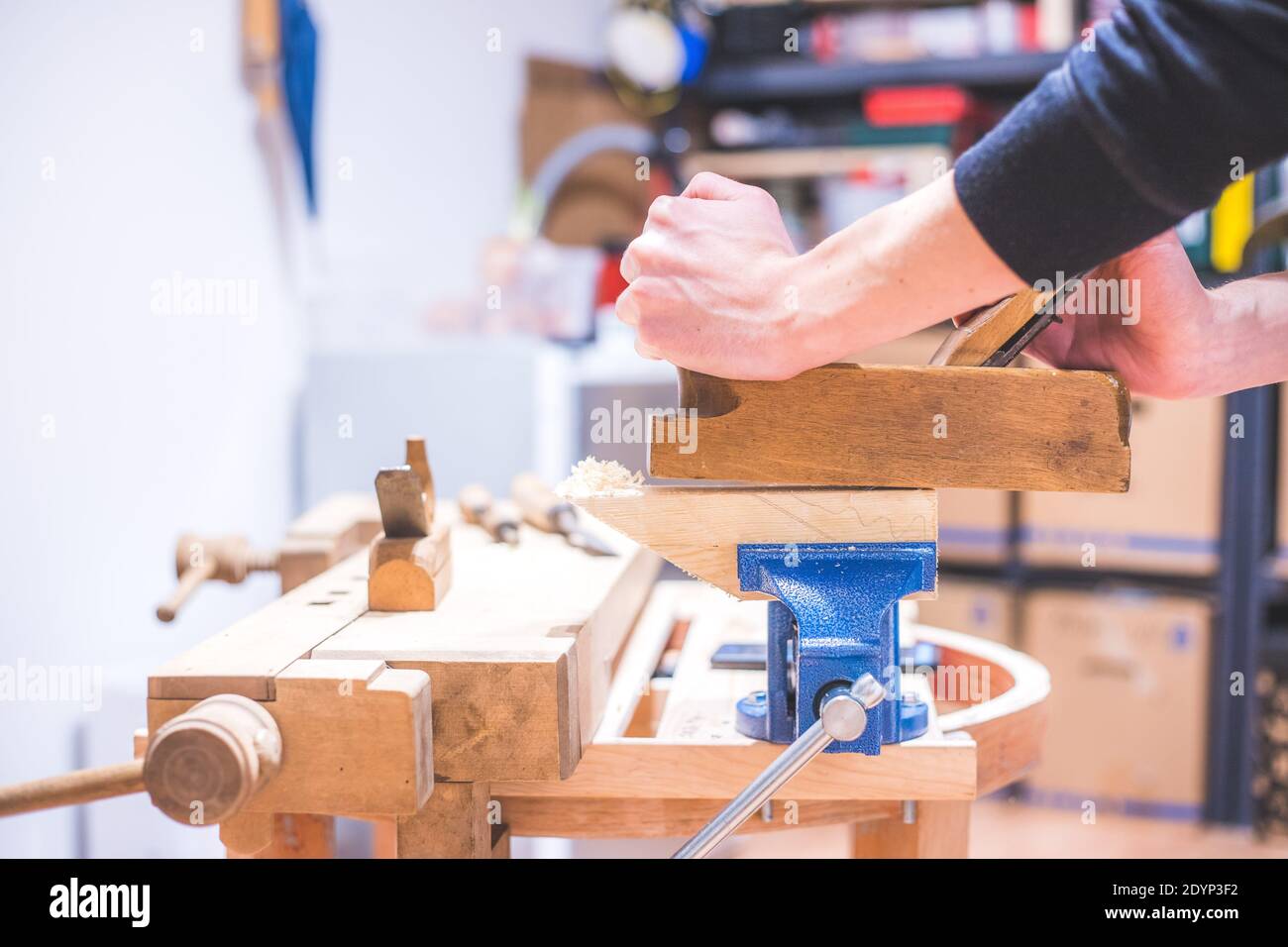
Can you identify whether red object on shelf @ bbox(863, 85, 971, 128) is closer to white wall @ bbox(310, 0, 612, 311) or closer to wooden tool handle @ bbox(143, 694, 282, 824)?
white wall @ bbox(310, 0, 612, 311)

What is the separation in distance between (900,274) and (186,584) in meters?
0.75

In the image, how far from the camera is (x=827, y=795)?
91 cm

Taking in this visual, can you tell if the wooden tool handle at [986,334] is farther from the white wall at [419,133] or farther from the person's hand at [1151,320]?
the white wall at [419,133]

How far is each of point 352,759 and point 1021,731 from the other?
61cm

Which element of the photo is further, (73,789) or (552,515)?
(552,515)

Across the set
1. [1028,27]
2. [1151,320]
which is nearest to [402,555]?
[1151,320]

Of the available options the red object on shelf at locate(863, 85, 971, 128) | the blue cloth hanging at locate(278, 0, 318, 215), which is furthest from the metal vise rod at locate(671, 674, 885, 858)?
the red object on shelf at locate(863, 85, 971, 128)

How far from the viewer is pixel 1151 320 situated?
89cm

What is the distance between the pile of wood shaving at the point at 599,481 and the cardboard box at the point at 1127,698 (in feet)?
7.12

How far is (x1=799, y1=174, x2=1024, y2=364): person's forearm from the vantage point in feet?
2.50

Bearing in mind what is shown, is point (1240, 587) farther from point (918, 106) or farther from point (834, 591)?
point (834, 591)

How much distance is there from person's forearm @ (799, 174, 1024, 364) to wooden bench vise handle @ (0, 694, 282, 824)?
0.46 metres

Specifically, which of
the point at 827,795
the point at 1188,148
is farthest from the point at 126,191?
the point at 1188,148
